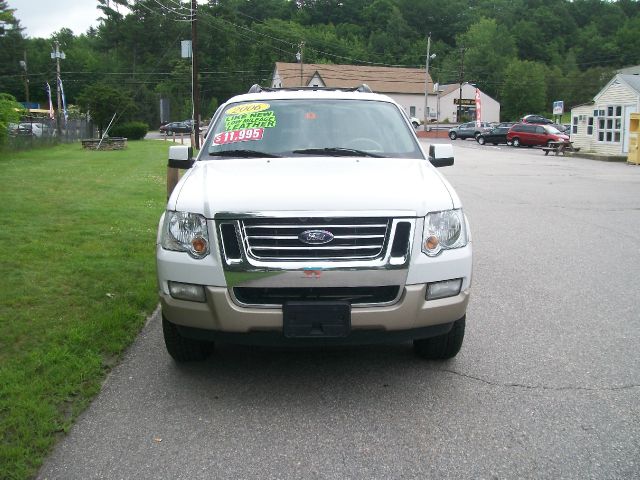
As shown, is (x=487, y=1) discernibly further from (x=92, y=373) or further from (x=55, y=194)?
(x=92, y=373)

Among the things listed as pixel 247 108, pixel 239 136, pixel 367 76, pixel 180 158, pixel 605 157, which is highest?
pixel 367 76

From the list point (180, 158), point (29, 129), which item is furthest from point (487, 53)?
point (180, 158)

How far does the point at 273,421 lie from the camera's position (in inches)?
146

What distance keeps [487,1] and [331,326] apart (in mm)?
128202

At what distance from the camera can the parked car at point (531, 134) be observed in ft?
143

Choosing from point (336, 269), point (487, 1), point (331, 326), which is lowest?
point (331, 326)

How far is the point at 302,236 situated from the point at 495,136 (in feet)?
157

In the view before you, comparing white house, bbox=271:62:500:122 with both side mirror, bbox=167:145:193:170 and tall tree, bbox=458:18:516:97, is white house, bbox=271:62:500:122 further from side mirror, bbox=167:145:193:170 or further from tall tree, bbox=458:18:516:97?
side mirror, bbox=167:145:193:170

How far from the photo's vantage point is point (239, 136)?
17.3 ft

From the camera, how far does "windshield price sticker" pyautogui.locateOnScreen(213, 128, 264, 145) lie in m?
5.22

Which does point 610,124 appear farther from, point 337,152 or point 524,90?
point 524,90

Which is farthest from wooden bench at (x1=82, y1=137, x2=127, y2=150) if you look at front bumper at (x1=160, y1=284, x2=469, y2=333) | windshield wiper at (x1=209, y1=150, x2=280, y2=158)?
front bumper at (x1=160, y1=284, x2=469, y2=333)

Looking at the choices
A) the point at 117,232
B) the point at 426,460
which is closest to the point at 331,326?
the point at 426,460

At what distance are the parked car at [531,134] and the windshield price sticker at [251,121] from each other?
40.5 m
